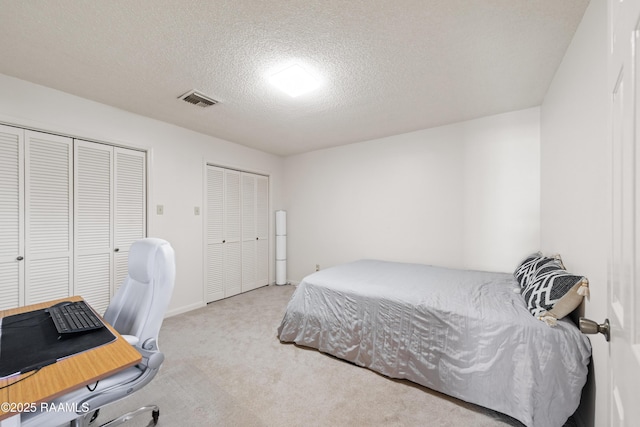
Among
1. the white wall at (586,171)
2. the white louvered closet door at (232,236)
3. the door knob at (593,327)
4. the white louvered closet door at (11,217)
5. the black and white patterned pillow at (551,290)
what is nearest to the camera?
the door knob at (593,327)

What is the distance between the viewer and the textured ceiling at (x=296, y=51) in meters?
1.51

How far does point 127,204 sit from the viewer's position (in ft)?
9.77

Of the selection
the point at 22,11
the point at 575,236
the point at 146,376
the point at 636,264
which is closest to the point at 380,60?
the point at 575,236

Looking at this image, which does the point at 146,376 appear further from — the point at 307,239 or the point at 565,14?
the point at 307,239

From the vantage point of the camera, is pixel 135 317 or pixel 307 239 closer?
pixel 135 317

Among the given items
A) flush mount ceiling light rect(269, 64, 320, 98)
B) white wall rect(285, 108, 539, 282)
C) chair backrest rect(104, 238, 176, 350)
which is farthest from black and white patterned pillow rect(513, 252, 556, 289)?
chair backrest rect(104, 238, 176, 350)

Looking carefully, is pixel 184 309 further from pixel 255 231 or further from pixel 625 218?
pixel 625 218

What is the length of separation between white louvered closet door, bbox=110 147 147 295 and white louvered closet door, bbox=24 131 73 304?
383mm

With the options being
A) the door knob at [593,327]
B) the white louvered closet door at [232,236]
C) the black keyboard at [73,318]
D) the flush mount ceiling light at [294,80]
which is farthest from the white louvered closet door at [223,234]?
the door knob at [593,327]

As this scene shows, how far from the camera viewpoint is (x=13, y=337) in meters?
1.13

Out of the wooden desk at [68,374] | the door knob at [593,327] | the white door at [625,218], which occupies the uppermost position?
the white door at [625,218]

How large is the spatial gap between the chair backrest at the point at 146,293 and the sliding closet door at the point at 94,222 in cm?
152

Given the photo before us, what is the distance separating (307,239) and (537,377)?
3565mm

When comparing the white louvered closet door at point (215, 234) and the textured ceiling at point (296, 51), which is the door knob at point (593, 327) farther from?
the white louvered closet door at point (215, 234)
